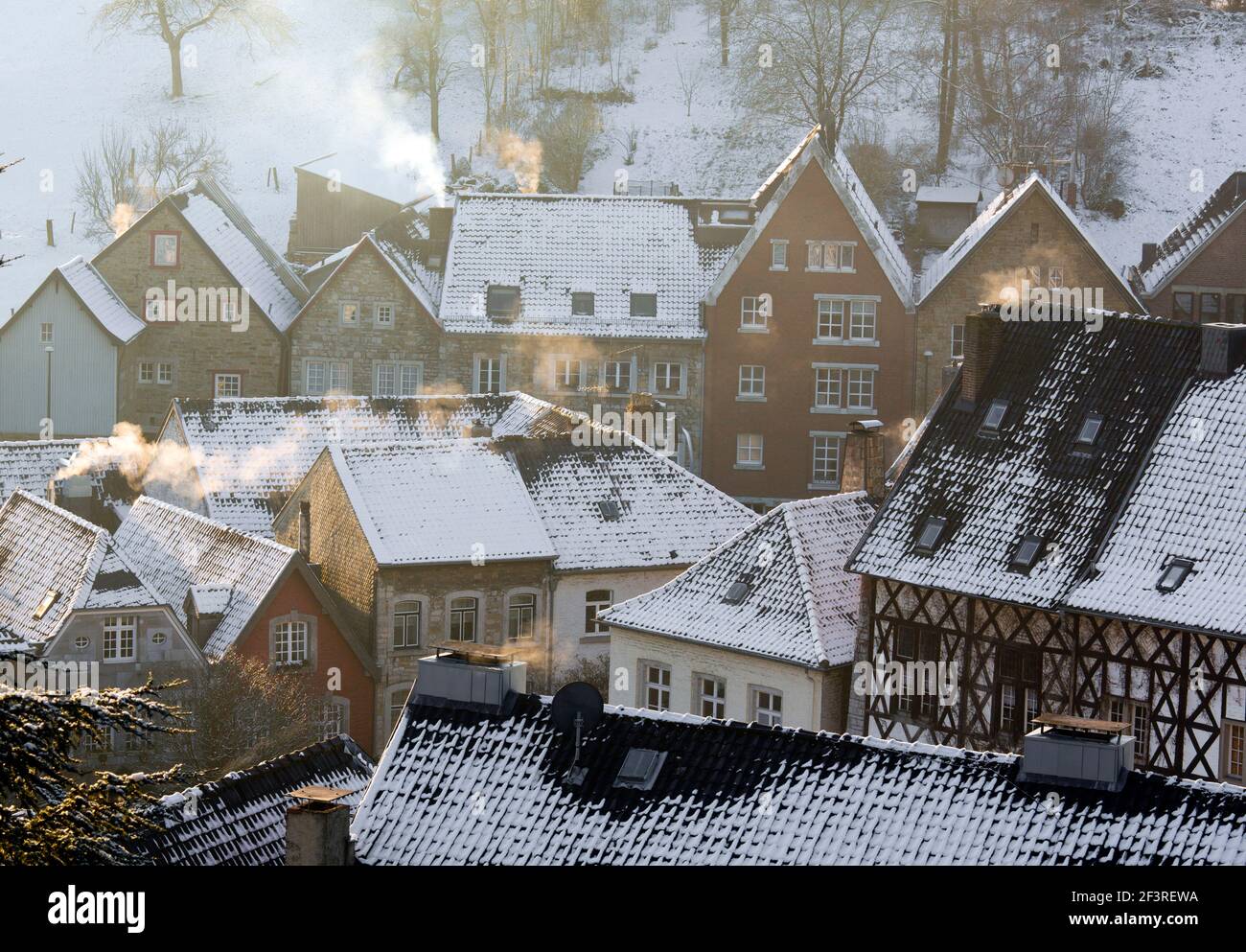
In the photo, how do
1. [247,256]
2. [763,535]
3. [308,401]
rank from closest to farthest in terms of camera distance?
[763,535], [308,401], [247,256]

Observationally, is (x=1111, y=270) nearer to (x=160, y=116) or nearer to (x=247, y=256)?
(x=247, y=256)

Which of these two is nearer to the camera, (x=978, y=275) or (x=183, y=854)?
(x=183, y=854)

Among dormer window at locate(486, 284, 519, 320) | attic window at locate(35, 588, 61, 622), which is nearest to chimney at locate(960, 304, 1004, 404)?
attic window at locate(35, 588, 61, 622)

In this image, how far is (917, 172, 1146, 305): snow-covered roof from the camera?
6700 cm

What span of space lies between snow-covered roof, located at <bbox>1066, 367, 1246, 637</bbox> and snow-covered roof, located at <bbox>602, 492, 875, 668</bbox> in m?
5.63

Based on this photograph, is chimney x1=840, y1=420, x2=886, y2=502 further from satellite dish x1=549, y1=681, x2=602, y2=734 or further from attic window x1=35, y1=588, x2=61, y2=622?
satellite dish x1=549, y1=681, x2=602, y2=734

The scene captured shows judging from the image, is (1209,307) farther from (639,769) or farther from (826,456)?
(639,769)

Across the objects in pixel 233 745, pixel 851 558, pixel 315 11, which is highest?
pixel 315 11

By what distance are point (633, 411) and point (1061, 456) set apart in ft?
76.0

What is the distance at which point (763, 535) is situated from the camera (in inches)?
1748

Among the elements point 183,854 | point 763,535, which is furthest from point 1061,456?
point 183,854

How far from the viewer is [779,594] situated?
43.1 m

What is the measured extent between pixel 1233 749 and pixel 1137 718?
1920 mm

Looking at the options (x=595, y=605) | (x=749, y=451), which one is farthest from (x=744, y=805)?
(x=749, y=451)
